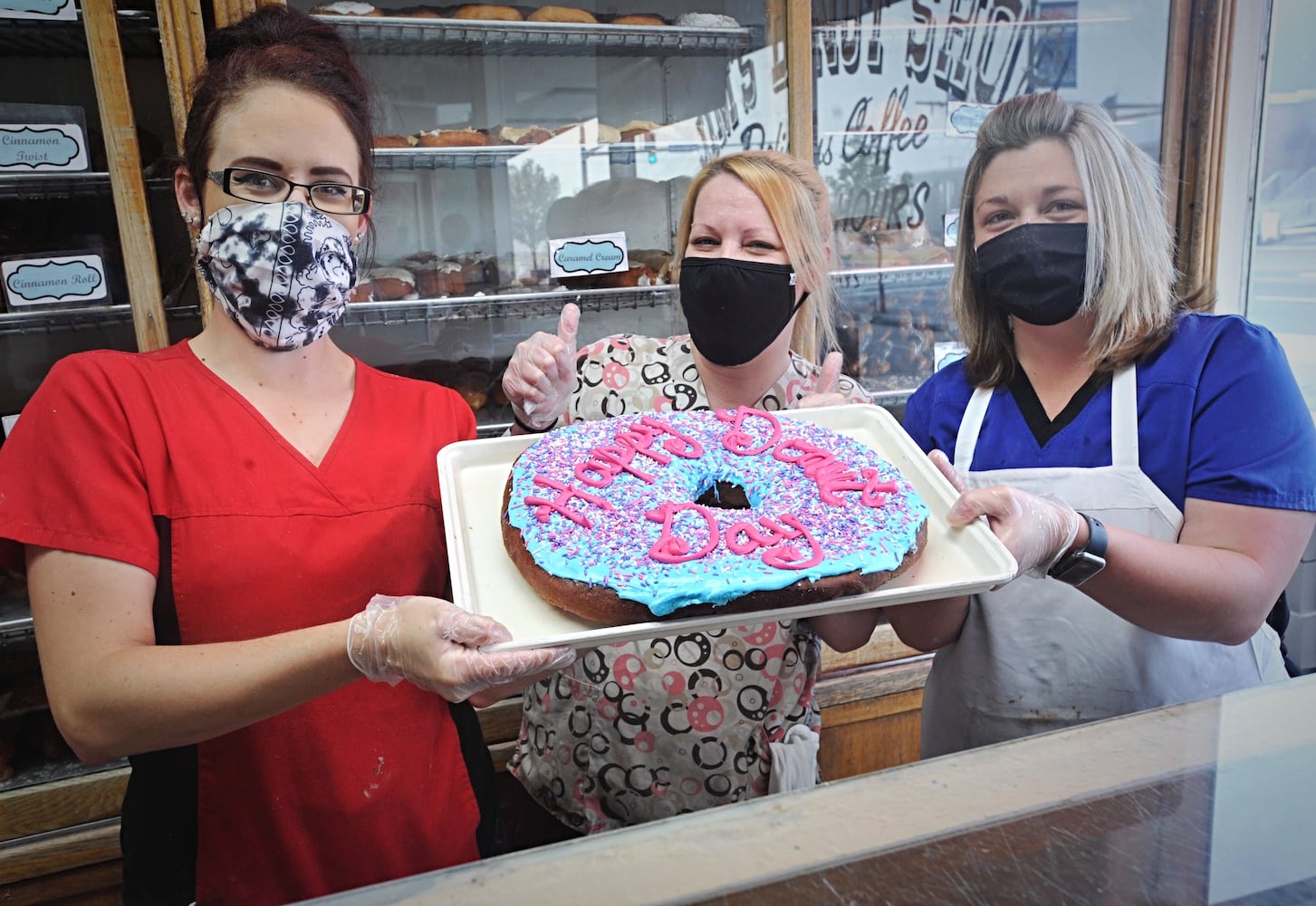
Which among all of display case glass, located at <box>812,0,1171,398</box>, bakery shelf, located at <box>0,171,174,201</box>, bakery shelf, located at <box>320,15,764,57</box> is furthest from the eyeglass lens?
display case glass, located at <box>812,0,1171,398</box>

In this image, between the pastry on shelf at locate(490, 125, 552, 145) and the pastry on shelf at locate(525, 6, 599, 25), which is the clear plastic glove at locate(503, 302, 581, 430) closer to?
the pastry on shelf at locate(490, 125, 552, 145)

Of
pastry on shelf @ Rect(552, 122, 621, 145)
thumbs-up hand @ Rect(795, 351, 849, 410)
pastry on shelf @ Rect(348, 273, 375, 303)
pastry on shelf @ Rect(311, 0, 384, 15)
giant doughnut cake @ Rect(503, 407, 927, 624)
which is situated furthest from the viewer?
pastry on shelf @ Rect(552, 122, 621, 145)

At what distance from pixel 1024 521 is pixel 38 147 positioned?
94.1 inches

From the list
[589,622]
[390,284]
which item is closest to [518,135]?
[390,284]

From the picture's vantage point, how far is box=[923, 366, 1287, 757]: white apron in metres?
1.31

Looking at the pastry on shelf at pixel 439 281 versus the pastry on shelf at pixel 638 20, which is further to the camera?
the pastry on shelf at pixel 638 20

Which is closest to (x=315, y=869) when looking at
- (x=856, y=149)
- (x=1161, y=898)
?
(x=1161, y=898)

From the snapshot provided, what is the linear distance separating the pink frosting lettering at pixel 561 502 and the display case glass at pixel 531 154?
144 centimetres

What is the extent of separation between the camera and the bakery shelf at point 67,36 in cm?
200

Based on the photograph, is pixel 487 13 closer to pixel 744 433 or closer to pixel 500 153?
pixel 500 153

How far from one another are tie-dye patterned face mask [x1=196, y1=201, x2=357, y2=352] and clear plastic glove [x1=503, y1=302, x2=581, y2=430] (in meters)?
0.31

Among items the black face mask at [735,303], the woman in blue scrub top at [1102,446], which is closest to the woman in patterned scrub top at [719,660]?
the black face mask at [735,303]

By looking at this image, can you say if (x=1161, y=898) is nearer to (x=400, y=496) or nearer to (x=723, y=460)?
(x=723, y=460)

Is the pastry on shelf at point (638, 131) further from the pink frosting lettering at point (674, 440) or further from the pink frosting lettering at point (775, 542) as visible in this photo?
the pink frosting lettering at point (775, 542)
